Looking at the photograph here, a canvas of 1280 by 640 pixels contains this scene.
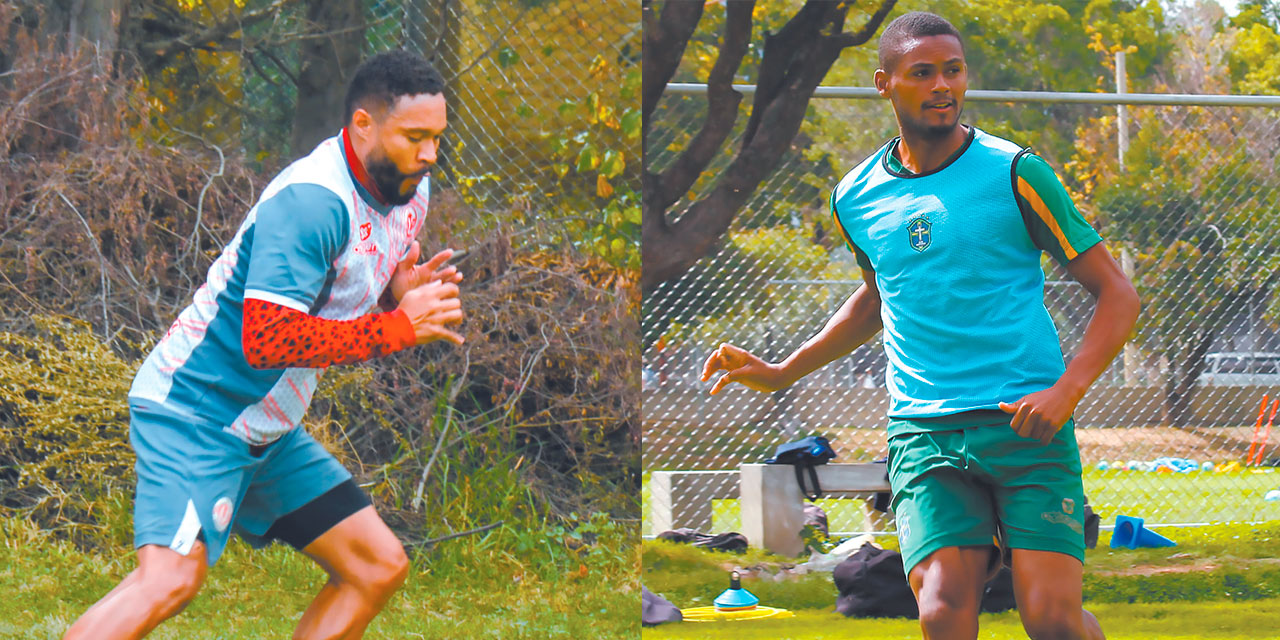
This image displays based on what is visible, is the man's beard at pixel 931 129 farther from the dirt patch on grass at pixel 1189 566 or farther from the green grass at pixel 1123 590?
the dirt patch on grass at pixel 1189 566

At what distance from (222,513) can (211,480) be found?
0.09 meters

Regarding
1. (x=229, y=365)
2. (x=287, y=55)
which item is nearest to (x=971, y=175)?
(x=229, y=365)

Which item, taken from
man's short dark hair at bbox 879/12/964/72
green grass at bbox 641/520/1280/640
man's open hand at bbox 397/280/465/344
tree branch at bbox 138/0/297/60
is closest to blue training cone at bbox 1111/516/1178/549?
green grass at bbox 641/520/1280/640

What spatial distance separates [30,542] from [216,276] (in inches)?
82.8

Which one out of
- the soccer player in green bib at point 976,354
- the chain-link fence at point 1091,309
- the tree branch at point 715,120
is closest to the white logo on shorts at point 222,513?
the soccer player in green bib at point 976,354

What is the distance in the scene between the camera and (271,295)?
2895 mm

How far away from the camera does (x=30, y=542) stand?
4531 mm

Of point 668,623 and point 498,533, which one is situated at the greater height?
point 498,533

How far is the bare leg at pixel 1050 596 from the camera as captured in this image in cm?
248

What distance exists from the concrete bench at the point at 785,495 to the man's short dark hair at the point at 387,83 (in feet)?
7.56

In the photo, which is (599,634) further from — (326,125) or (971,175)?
(971,175)

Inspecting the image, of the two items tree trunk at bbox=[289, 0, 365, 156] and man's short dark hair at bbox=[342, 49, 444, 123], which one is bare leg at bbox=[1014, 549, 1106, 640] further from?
tree trunk at bbox=[289, 0, 365, 156]

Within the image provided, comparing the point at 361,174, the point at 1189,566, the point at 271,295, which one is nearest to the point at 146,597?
the point at 271,295

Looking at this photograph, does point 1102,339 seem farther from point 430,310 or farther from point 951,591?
point 430,310
